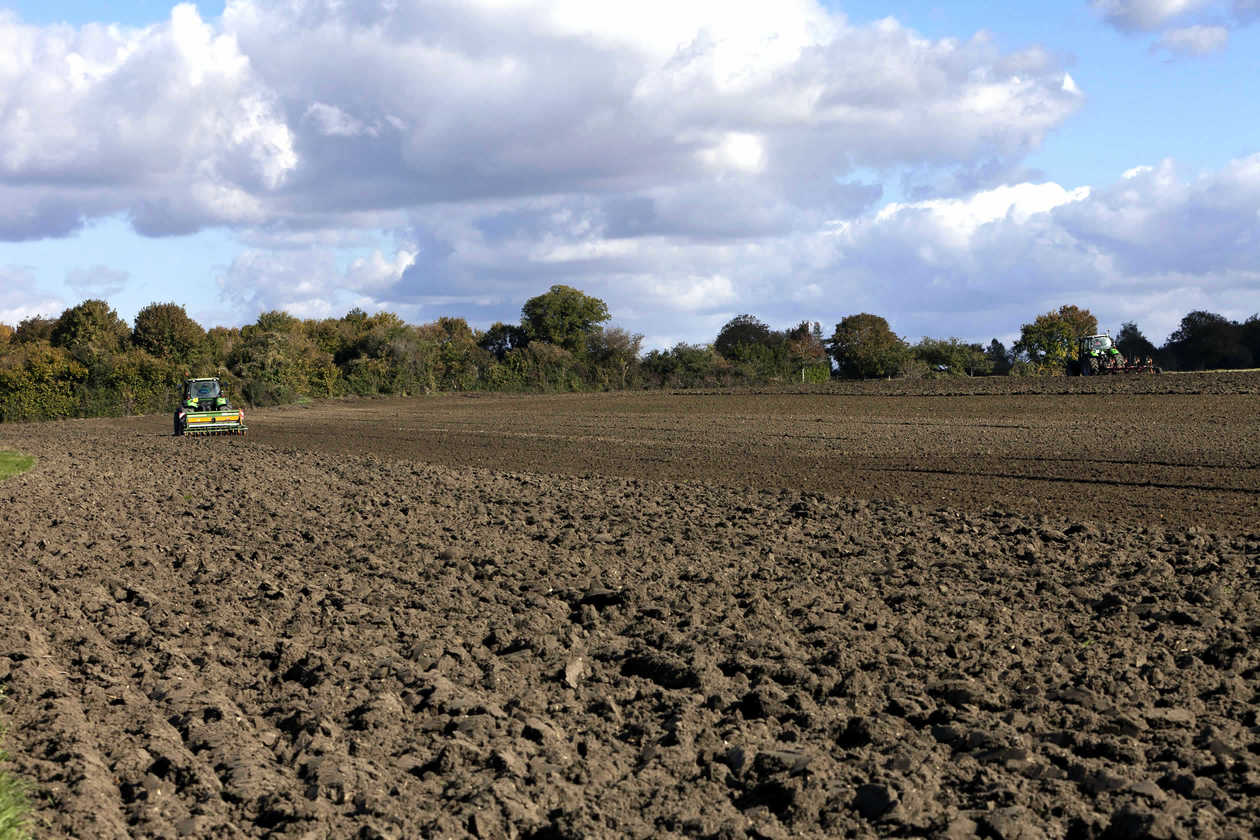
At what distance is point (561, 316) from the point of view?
8294 centimetres

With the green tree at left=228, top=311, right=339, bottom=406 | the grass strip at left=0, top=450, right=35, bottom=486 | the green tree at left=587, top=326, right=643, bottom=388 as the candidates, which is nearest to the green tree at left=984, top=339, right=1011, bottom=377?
the green tree at left=587, top=326, right=643, bottom=388

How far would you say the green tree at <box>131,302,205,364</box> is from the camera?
73.1 meters

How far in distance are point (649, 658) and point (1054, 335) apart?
256 ft

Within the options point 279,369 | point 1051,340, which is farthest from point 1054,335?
point 279,369

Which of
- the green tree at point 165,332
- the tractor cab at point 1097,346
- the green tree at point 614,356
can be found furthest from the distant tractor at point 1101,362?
the green tree at point 165,332

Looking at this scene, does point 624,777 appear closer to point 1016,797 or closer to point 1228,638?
point 1016,797

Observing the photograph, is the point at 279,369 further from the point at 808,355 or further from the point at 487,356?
the point at 808,355

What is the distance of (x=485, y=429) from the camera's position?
3744 centimetres

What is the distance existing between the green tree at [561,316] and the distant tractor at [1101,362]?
125 feet

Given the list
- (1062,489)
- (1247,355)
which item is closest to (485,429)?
(1062,489)

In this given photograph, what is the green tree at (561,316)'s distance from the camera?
82.1m

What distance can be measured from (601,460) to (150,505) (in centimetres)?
947

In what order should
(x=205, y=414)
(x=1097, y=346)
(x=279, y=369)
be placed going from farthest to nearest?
(x=279, y=369), (x=1097, y=346), (x=205, y=414)

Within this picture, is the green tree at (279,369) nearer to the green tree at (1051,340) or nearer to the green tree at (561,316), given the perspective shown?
the green tree at (561,316)
